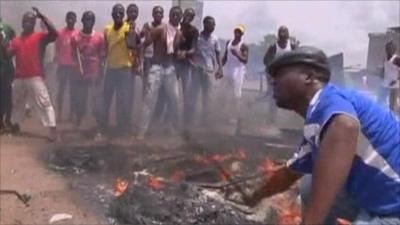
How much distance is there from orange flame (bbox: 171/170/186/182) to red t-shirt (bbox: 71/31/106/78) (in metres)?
3.81

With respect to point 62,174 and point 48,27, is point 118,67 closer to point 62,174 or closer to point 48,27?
point 48,27

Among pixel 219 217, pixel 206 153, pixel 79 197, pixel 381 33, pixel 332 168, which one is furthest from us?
pixel 381 33

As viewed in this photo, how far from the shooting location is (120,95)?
11.0 m

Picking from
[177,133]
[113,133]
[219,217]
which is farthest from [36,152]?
[219,217]

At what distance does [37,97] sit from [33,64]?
1.54 feet

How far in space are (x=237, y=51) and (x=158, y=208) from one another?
21.4 ft

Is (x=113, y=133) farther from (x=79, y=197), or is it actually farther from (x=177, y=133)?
(x=79, y=197)

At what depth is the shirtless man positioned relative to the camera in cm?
1041

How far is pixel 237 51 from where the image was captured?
12273 mm

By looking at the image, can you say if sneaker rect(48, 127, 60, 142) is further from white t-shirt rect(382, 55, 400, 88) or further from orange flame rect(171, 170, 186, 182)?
white t-shirt rect(382, 55, 400, 88)

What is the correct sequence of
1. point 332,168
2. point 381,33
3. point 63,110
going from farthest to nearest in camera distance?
point 381,33 → point 63,110 → point 332,168

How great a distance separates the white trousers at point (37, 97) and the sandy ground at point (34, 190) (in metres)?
0.57

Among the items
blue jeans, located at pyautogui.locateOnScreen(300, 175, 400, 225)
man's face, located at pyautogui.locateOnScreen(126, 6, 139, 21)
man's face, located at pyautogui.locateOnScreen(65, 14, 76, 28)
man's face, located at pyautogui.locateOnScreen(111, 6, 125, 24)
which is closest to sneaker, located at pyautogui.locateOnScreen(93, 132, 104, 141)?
man's face, located at pyautogui.locateOnScreen(111, 6, 125, 24)

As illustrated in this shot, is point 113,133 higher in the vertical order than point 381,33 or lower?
lower
